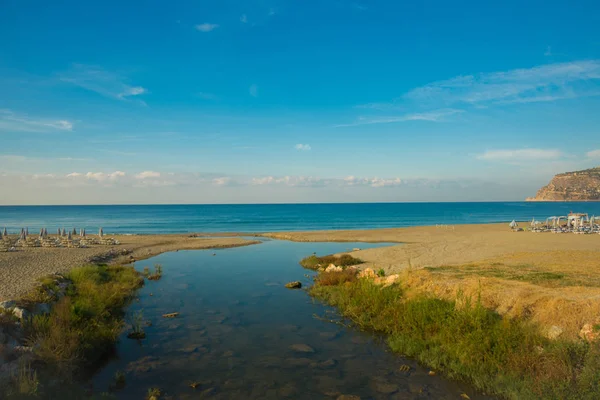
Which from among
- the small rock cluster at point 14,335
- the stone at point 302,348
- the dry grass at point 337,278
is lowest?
the stone at point 302,348

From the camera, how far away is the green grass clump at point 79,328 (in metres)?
9.77

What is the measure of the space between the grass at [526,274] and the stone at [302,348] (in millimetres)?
8240

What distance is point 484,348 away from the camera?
10.1 metres

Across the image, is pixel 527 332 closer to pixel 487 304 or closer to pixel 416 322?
pixel 487 304

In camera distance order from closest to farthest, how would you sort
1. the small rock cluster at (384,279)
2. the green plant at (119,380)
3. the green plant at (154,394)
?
the green plant at (154,394) → the green plant at (119,380) → the small rock cluster at (384,279)

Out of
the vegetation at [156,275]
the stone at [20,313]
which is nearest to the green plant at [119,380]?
the stone at [20,313]

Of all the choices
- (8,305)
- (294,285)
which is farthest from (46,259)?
(294,285)

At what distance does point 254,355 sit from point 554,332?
862cm

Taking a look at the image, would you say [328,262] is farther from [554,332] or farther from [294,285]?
[554,332]

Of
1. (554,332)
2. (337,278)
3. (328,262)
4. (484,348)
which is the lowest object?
(328,262)

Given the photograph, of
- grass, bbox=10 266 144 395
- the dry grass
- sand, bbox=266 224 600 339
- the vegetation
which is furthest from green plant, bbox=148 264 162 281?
sand, bbox=266 224 600 339

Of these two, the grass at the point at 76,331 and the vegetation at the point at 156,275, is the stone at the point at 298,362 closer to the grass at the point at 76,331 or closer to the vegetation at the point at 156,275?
the grass at the point at 76,331

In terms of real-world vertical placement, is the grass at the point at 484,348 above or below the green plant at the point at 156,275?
above

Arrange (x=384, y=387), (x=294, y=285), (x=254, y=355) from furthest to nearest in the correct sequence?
(x=294, y=285) → (x=254, y=355) → (x=384, y=387)
